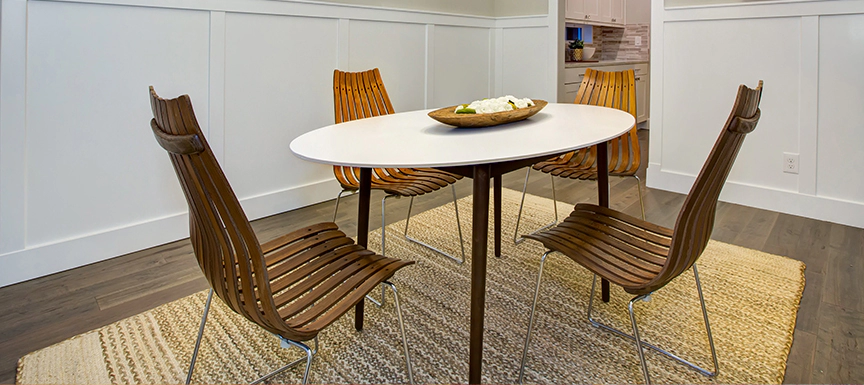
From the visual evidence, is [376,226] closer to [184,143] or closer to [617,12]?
[184,143]

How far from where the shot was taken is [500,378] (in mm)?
1456

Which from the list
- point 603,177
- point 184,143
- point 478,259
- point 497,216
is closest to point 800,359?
point 603,177

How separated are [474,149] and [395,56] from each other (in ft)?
8.02

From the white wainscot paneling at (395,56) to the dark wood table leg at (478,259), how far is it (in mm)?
2210

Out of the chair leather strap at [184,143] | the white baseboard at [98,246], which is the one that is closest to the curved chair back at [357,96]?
the white baseboard at [98,246]

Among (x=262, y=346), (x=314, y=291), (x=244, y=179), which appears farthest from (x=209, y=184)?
(x=244, y=179)

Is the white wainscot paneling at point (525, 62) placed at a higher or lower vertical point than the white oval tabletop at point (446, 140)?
higher

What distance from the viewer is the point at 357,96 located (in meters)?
2.42

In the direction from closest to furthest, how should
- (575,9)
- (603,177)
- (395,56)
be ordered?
(603,177) → (395,56) → (575,9)

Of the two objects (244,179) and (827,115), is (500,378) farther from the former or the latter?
(827,115)

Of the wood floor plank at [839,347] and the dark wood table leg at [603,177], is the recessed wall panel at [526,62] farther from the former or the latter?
the wood floor plank at [839,347]

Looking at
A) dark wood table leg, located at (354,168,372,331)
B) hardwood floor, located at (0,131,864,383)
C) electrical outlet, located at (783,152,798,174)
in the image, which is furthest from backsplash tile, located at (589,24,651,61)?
dark wood table leg, located at (354,168,372,331)

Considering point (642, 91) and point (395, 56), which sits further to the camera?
point (642, 91)

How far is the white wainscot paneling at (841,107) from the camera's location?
8.58ft
